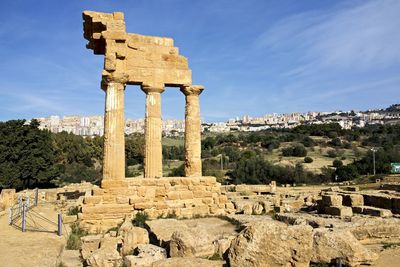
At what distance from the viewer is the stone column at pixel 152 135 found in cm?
1619

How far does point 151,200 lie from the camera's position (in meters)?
14.7

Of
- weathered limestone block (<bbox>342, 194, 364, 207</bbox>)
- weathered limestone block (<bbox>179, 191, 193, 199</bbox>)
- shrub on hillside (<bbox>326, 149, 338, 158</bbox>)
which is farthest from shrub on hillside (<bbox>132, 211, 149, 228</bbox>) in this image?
shrub on hillside (<bbox>326, 149, 338, 158</bbox>)

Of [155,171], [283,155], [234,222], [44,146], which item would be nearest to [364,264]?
[234,222]

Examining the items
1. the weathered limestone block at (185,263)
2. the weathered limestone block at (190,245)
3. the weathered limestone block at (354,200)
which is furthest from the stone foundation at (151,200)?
the weathered limestone block at (185,263)

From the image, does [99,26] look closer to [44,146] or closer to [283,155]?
[44,146]

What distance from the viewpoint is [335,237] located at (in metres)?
6.93

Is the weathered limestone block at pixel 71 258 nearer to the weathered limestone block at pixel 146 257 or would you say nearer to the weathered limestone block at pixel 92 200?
the weathered limestone block at pixel 146 257

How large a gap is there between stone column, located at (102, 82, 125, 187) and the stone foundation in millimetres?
489

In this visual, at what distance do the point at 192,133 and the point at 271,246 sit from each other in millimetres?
11361

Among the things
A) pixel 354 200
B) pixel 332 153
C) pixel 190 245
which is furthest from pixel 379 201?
pixel 332 153

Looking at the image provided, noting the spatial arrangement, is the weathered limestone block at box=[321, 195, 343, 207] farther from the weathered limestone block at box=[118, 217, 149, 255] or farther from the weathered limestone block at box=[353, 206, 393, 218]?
Result: the weathered limestone block at box=[118, 217, 149, 255]

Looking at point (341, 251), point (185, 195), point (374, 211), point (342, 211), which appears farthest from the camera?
point (185, 195)

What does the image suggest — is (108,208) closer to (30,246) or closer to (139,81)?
(30,246)

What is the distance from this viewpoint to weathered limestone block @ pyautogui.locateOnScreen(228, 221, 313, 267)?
19.6ft
